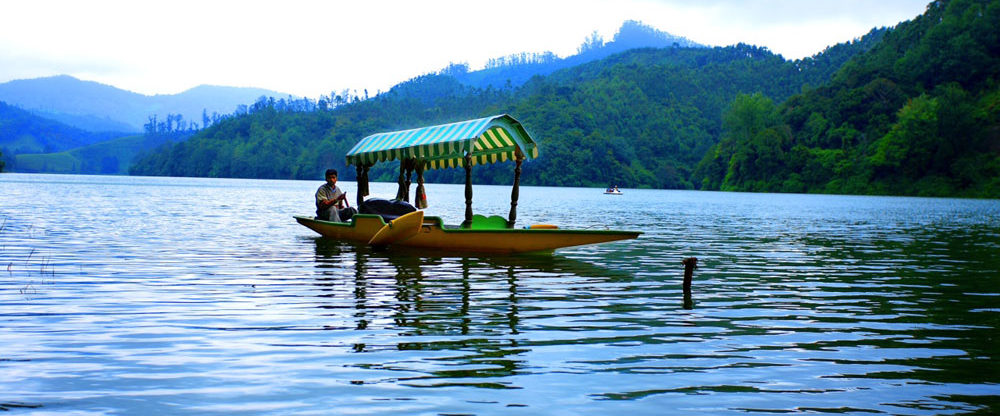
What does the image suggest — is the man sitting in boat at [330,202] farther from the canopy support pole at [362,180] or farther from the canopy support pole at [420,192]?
the canopy support pole at [420,192]

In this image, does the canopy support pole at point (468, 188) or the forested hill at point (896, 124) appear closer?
the canopy support pole at point (468, 188)

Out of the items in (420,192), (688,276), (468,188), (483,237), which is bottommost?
(688,276)

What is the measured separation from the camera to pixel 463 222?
22.6m

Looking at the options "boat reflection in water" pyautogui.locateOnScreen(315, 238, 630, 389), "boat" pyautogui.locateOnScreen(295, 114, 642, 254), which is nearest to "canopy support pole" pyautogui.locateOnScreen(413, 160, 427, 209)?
"boat" pyautogui.locateOnScreen(295, 114, 642, 254)

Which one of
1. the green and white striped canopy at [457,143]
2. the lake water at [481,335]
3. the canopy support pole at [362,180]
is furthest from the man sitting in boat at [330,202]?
the lake water at [481,335]

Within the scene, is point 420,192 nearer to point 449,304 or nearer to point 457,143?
point 457,143

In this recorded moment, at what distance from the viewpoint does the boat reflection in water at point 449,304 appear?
8.38m

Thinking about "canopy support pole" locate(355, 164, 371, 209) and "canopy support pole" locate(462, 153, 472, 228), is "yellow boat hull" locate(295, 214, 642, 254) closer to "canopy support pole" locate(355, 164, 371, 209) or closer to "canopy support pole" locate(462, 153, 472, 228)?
"canopy support pole" locate(462, 153, 472, 228)

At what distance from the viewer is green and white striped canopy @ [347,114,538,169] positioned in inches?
835

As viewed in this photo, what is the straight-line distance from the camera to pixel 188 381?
24.5 ft

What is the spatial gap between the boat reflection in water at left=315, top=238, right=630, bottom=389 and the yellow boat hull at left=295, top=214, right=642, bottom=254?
43 centimetres

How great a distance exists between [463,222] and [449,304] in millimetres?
10129

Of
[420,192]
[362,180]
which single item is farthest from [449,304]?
[362,180]

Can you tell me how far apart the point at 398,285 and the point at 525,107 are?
182508 millimetres
